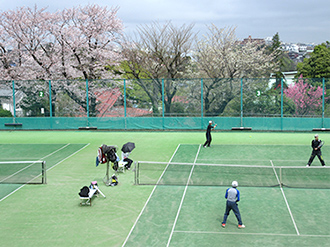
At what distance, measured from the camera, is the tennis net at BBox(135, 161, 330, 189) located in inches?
527

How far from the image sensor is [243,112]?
26.2 metres

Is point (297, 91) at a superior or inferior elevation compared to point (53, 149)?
superior

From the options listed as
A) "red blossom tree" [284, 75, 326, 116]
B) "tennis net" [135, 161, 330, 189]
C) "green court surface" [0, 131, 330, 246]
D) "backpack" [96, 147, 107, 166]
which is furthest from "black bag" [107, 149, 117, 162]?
"red blossom tree" [284, 75, 326, 116]

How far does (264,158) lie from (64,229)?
420 inches

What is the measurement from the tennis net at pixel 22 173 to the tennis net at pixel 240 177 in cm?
381

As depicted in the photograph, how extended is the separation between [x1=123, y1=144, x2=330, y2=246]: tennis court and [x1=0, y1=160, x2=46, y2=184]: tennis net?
399cm

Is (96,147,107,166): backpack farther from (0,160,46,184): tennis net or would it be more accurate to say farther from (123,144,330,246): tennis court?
(0,160,46,184): tennis net

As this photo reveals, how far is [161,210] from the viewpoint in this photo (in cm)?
1123

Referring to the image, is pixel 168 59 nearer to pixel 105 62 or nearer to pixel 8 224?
pixel 105 62

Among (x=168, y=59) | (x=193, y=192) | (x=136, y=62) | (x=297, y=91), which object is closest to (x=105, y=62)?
(x=136, y=62)

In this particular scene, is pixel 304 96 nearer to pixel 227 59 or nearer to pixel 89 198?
pixel 227 59

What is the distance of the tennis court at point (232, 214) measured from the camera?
924cm

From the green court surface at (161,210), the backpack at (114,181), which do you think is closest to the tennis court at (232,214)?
the green court surface at (161,210)

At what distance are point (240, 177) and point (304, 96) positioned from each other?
46.6 ft
